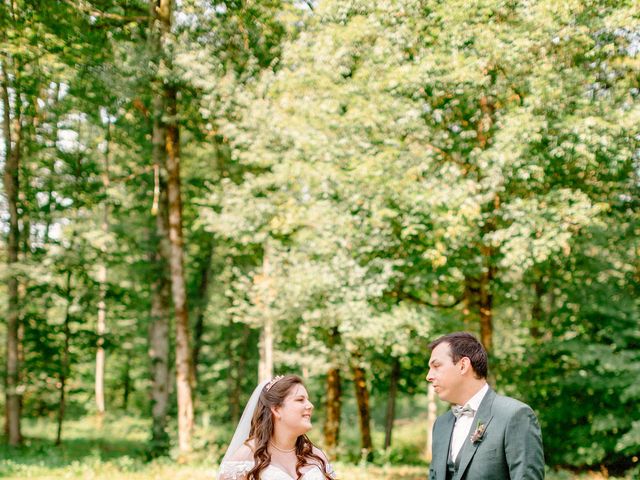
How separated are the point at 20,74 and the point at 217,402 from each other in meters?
20.6

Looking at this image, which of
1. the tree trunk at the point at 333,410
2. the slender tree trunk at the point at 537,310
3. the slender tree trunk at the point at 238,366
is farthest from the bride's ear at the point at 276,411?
the slender tree trunk at the point at 238,366

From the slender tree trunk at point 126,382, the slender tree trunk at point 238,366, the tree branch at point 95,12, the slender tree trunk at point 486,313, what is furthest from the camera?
the slender tree trunk at point 126,382

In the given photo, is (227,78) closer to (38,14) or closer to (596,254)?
(38,14)

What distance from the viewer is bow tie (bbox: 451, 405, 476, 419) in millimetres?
3484

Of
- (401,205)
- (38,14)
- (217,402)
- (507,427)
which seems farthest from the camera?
(217,402)

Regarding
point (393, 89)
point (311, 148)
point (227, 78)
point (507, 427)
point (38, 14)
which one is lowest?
point (507, 427)

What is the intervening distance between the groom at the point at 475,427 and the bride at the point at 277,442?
0.96 metres

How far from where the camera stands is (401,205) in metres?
10.3

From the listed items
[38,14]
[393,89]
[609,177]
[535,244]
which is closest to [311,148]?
[393,89]

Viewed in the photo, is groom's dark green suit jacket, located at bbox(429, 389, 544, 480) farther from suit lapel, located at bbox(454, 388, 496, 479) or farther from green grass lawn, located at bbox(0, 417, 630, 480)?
green grass lawn, located at bbox(0, 417, 630, 480)

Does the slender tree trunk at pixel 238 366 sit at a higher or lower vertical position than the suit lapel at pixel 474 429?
lower

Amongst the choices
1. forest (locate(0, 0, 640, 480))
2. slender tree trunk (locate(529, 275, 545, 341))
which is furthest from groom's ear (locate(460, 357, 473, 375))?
slender tree trunk (locate(529, 275, 545, 341))

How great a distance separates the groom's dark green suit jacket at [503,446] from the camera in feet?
10.3

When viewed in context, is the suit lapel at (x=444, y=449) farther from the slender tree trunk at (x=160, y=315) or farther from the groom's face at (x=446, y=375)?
the slender tree trunk at (x=160, y=315)
